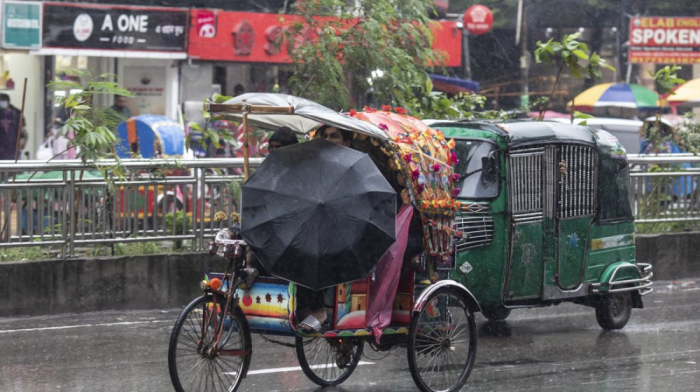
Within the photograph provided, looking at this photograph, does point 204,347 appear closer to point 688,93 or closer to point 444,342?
point 444,342

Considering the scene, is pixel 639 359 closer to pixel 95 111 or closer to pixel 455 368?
pixel 455 368

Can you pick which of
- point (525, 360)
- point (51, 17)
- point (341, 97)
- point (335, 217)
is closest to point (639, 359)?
point (525, 360)

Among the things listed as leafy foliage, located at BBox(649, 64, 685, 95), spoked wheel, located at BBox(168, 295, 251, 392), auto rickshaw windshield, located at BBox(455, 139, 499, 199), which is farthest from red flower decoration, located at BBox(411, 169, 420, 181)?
leafy foliage, located at BBox(649, 64, 685, 95)

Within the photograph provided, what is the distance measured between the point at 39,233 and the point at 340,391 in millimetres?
4466

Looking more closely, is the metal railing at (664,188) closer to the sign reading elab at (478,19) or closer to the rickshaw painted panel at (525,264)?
the rickshaw painted panel at (525,264)

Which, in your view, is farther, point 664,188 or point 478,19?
point 478,19

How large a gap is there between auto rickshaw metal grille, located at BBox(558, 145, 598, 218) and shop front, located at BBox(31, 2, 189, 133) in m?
15.0

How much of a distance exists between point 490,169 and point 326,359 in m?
2.55

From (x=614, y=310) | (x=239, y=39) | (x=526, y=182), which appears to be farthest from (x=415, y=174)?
(x=239, y=39)

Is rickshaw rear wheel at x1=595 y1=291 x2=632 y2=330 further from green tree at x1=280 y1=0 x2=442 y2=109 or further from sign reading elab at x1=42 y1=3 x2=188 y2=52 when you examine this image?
sign reading elab at x1=42 y1=3 x2=188 y2=52

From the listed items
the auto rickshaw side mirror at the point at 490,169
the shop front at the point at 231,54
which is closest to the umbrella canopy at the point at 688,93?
the shop front at the point at 231,54

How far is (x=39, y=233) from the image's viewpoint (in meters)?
10.9

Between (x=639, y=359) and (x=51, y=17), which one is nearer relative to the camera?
(x=639, y=359)

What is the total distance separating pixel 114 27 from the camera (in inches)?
974
